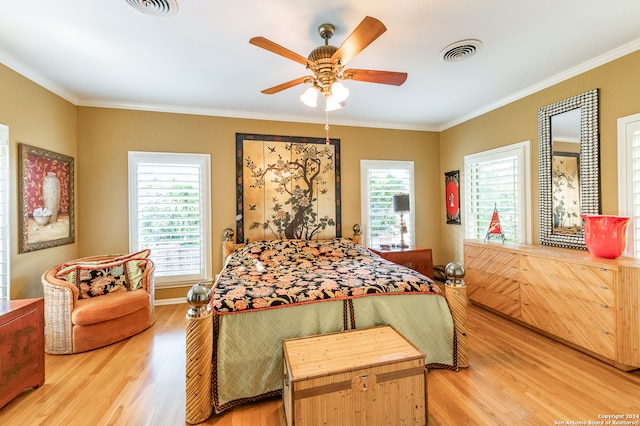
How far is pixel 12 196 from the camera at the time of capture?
2.56m

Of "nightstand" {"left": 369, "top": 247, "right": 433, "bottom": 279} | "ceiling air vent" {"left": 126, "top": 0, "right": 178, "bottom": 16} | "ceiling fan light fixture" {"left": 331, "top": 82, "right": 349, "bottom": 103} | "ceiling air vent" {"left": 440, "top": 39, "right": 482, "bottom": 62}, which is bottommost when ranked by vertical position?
"nightstand" {"left": 369, "top": 247, "right": 433, "bottom": 279}

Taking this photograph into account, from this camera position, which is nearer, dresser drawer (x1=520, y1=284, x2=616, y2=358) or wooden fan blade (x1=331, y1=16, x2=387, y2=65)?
wooden fan blade (x1=331, y1=16, x2=387, y2=65)

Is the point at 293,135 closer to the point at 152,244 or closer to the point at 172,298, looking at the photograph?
the point at 152,244

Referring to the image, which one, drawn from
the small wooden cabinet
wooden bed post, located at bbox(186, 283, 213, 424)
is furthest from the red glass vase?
the small wooden cabinet

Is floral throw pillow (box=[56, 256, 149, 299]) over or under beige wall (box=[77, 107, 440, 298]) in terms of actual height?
under

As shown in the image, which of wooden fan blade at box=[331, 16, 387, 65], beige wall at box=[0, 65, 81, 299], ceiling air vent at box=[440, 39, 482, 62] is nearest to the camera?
wooden fan blade at box=[331, 16, 387, 65]

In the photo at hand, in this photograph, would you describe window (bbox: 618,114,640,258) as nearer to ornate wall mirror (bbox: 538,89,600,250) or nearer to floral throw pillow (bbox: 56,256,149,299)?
ornate wall mirror (bbox: 538,89,600,250)

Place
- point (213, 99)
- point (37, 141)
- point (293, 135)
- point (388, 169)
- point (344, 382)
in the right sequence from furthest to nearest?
point (388, 169) < point (293, 135) < point (213, 99) < point (37, 141) < point (344, 382)

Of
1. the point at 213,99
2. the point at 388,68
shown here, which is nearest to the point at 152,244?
the point at 213,99

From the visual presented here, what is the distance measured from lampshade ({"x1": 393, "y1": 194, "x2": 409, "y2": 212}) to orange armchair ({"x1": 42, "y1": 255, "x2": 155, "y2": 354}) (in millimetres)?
3380

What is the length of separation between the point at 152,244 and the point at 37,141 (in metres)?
1.58

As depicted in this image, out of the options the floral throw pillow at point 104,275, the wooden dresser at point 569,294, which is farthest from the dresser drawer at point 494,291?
the floral throw pillow at point 104,275

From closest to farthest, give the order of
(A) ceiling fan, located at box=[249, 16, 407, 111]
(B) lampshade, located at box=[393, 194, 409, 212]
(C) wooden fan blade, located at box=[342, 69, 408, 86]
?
1. (A) ceiling fan, located at box=[249, 16, 407, 111]
2. (C) wooden fan blade, located at box=[342, 69, 408, 86]
3. (B) lampshade, located at box=[393, 194, 409, 212]

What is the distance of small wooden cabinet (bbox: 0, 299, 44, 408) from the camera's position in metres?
1.77
